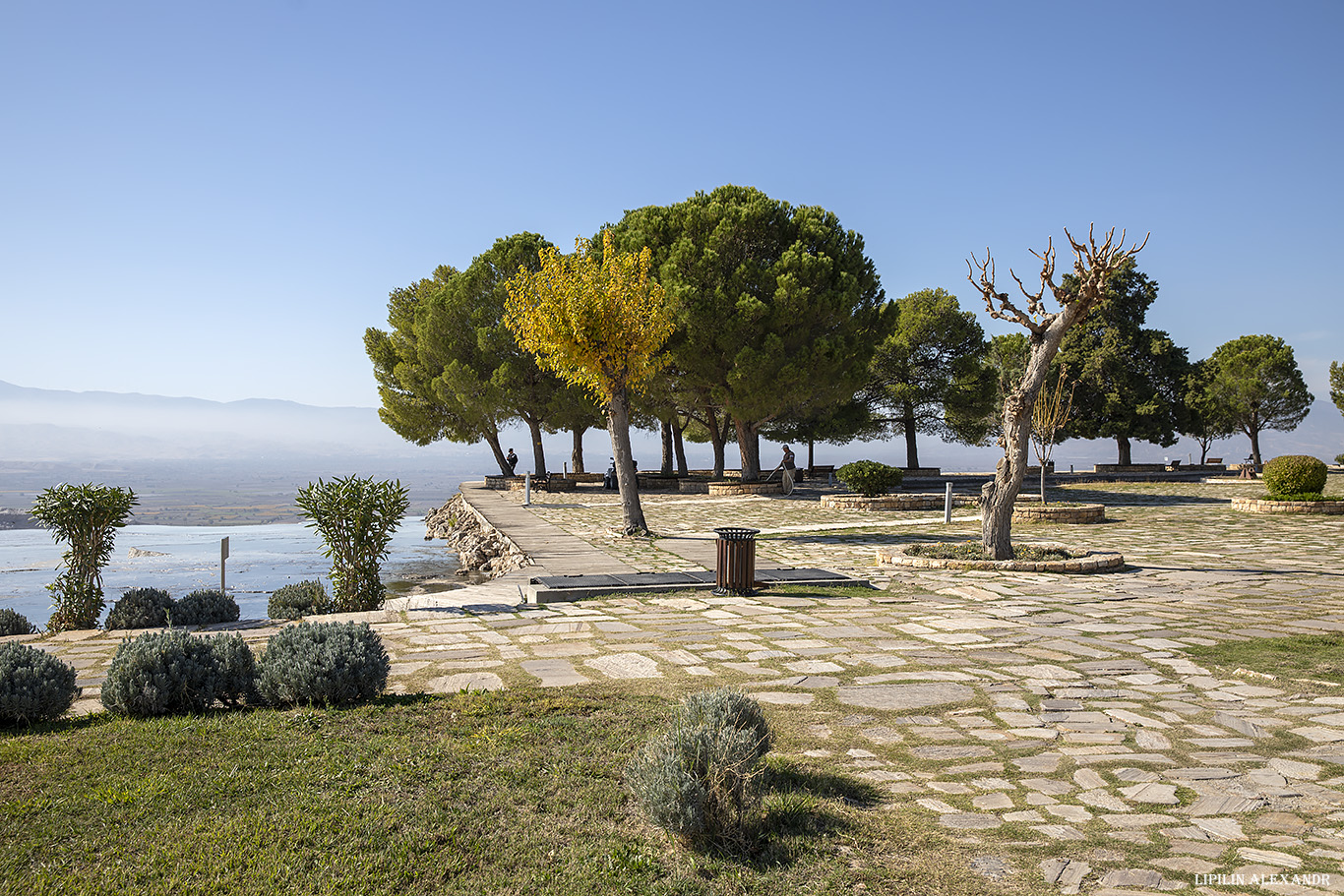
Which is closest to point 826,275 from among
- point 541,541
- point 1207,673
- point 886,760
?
point 541,541

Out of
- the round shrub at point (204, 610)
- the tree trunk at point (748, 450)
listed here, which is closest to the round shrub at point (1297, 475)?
the tree trunk at point (748, 450)

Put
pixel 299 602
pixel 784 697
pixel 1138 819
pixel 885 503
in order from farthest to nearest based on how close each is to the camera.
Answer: pixel 885 503 → pixel 299 602 → pixel 784 697 → pixel 1138 819

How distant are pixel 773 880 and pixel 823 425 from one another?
30.9 metres

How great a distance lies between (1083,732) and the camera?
4.41 m

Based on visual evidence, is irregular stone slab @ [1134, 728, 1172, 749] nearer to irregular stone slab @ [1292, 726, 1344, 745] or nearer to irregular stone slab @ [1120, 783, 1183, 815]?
irregular stone slab @ [1120, 783, 1183, 815]

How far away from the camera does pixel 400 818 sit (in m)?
3.26

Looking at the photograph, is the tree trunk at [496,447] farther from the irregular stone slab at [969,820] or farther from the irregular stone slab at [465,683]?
the irregular stone slab at [969,820]

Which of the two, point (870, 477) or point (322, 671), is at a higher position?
point (870, 477)

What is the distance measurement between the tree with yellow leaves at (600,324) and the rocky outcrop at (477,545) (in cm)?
243

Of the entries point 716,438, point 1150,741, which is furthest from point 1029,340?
point 716,438

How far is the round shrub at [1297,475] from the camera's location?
18.6m

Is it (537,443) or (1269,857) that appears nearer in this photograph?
(1269,857)

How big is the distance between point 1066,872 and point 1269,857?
78 cm

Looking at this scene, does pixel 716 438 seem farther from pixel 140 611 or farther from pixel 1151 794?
pixel 1151 794
